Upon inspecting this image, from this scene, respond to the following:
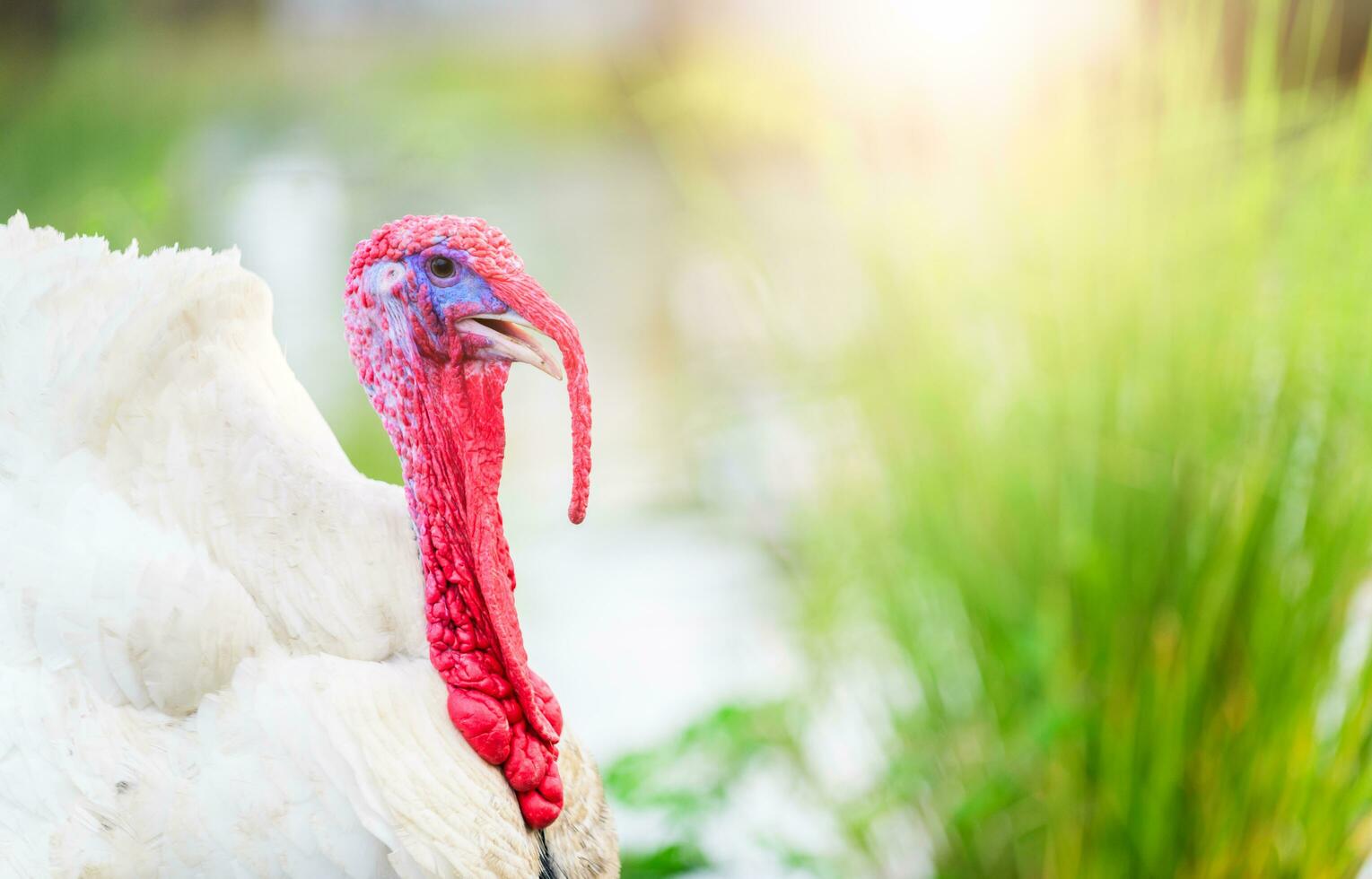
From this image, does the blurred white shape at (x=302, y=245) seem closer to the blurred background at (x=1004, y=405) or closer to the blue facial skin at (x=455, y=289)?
the blurred background at (x=1004, y=405)

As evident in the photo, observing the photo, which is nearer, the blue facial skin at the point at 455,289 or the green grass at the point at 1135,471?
the blue facial skin at the point at 455,289

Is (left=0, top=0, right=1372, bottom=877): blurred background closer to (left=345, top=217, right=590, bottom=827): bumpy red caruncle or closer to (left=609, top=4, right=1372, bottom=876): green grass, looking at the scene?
(left=609, top=4, right=1372, bottom=876): green grass

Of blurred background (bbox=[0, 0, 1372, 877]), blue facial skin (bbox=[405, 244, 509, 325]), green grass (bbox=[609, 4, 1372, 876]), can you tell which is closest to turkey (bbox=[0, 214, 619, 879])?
blue facial skin (bbox=[405, 244, 509, 325])

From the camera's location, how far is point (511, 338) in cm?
47

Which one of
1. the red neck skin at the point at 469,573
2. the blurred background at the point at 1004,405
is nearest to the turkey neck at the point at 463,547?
the red neck skin at the point at 469,573

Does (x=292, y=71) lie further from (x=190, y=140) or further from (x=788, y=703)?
(x=788, y=703)

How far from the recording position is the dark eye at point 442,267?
1.52 feet

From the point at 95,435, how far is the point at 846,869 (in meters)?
0.77

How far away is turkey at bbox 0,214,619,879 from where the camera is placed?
0.43 meters

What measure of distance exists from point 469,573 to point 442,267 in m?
0.13

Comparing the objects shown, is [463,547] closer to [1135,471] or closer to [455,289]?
[455,289]

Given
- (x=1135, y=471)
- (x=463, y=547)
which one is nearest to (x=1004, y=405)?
(x=1135, y=471)

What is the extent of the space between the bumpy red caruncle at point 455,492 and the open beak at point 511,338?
1 centimetres

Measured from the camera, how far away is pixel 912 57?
3.12 feet
